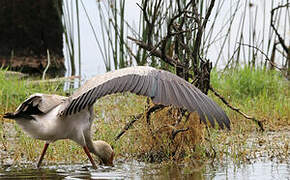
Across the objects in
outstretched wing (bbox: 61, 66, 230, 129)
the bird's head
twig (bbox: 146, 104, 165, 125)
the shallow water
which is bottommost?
the shallow water

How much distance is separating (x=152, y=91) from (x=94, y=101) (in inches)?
19.2

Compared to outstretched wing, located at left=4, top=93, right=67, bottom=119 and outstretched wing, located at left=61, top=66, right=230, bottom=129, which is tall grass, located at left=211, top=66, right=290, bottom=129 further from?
outstretched wing, located at left=4, top=93, right=67, bottom=119

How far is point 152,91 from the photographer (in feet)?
13.8

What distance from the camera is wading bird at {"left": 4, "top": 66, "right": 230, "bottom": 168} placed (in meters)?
4.23

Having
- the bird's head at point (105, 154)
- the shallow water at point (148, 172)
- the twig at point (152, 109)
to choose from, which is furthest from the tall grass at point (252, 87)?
the bird's head at point (105, 154)

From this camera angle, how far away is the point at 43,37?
42.5ft

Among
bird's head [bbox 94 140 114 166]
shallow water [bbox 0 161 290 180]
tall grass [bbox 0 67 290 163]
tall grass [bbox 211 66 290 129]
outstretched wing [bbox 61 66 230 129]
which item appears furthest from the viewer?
tall grass [bbox 211 66 290 129]

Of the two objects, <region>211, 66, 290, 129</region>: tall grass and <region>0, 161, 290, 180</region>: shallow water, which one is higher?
<region>211, 66, 290, 129</region>: tall grass

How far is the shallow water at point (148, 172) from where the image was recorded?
451cm

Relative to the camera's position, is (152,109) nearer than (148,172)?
No

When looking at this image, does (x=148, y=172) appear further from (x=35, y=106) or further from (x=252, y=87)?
(x=252, y=87)

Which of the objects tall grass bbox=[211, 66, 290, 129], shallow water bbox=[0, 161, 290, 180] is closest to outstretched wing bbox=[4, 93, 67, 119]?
shallow water bbox=[0, 161, 290, 180]

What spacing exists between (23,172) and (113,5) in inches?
193

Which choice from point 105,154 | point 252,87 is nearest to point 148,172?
point 105,154
